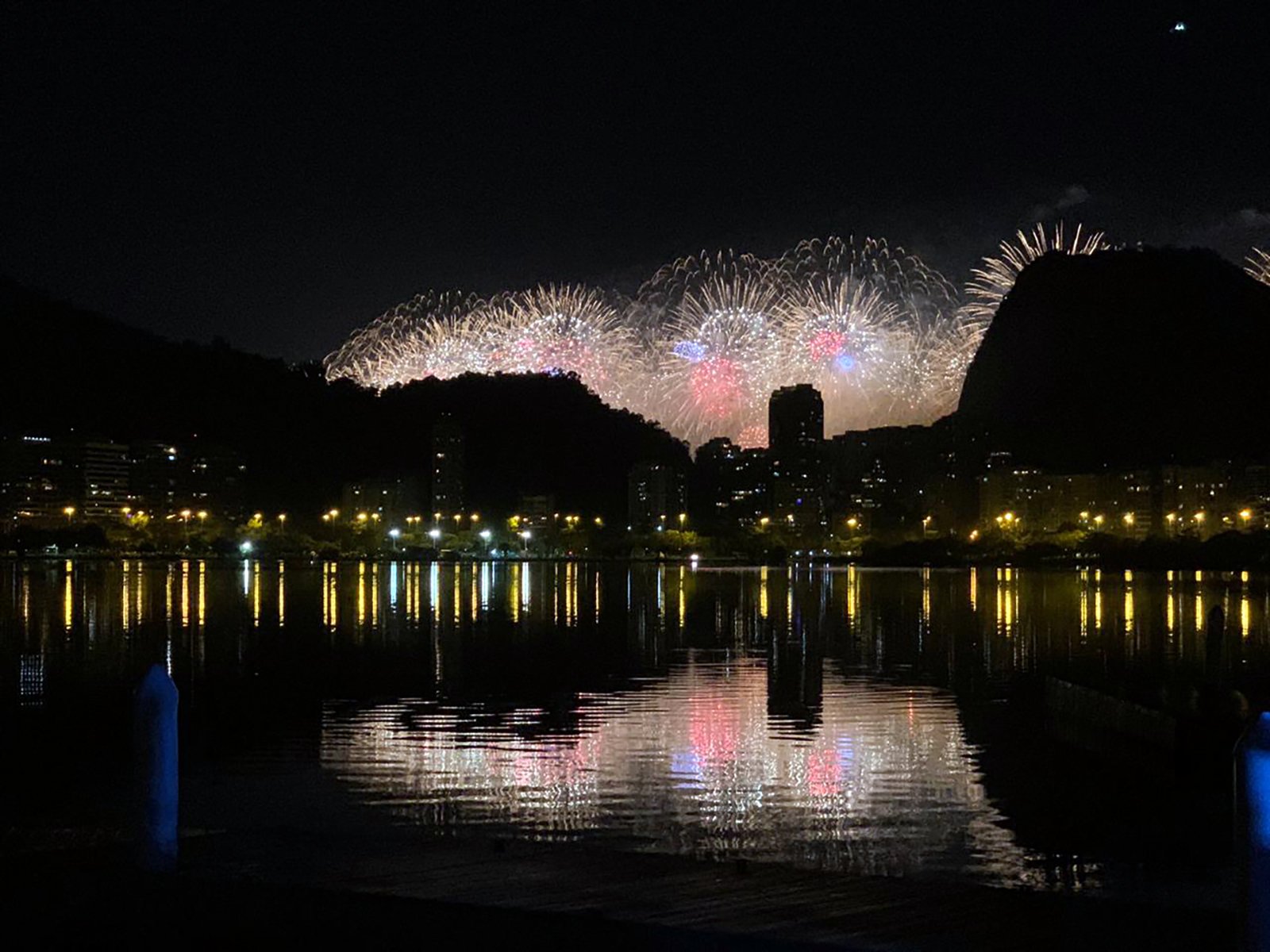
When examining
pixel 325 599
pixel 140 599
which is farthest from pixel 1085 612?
pixel 140 599

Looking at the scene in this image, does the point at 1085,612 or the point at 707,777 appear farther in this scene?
the point at 1085,612

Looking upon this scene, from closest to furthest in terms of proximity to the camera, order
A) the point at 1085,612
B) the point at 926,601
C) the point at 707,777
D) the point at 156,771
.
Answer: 1. the point at 156,771
2. the point at 707,777
3. the point at 1085,612
4. the point at 926,601

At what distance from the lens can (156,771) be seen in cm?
923

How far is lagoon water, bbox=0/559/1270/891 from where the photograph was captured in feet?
46.0

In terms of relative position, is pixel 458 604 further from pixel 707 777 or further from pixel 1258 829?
pixel 1258 829

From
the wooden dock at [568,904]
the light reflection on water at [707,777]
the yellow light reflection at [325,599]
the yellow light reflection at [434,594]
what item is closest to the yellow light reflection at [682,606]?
the yellow light reflection at [434,594]

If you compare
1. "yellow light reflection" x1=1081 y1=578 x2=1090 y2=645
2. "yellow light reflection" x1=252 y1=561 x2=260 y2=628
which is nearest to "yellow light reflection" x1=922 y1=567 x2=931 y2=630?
"yellow light reflection" x1=1081 y1=578 x2=1090 y2=645

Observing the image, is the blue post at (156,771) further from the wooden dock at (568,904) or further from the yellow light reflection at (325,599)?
the yellow light reflection at (325,599)

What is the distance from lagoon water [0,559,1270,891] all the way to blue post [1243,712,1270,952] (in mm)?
5058

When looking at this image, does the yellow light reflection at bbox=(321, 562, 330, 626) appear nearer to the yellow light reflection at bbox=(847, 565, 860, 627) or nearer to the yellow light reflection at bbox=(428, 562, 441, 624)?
the yellow light reflection at bbox=(428, 562, 441, 624)

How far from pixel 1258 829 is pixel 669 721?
15851mm

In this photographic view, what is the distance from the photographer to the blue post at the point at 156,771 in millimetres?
9125

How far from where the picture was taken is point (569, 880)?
891cm

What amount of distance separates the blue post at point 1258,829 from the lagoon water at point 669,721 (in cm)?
506
